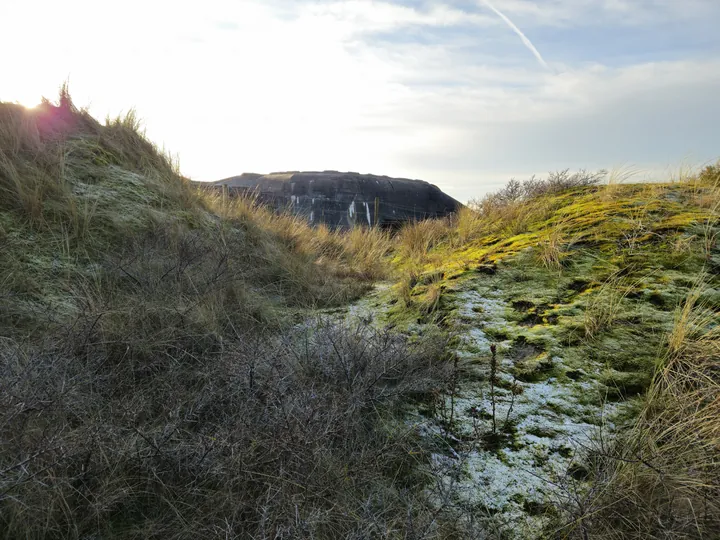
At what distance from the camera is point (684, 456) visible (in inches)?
72.1

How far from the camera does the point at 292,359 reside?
2740 millimetres

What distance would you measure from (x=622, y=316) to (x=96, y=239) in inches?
184

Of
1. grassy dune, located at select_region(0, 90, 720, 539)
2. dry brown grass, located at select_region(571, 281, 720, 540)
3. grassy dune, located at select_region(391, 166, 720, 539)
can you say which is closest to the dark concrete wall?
grassy dune, located at select_region(0, 90, 720, 539)

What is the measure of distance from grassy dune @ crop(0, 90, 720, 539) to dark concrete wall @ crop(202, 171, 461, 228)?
770cm

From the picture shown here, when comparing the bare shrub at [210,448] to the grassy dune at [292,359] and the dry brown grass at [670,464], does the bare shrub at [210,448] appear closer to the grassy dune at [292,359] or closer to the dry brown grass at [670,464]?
the grassy dune at [292,359]

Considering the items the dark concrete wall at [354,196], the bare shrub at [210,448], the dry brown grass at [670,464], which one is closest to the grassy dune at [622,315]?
the dry brown grass at [670,464]

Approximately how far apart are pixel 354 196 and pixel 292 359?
11038 mm

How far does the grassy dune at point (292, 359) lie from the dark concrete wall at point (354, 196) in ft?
25.3

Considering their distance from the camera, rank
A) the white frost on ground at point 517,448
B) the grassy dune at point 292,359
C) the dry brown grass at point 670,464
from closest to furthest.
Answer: the dry brown grass at point 670,464
the grassy dune at point 292,359
the white frost on ground at point 517,448

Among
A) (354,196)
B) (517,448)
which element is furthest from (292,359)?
(354,196)

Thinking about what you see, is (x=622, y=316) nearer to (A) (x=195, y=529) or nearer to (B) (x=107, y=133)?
(A) (x=195, y=529)

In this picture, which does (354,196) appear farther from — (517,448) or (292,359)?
(517,448)

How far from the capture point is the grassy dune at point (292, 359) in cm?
171

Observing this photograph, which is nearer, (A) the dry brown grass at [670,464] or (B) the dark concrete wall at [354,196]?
(A) the dry brown grass at [670,464]
